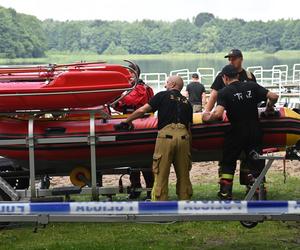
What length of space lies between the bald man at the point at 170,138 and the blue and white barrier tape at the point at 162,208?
1.54 meters

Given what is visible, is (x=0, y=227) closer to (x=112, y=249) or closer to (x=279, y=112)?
(x=112, y=249)

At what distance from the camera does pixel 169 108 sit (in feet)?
19.9

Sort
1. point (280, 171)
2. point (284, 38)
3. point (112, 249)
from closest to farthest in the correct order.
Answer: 1. point (112, 249)
2. point (280, 171)
3. point (284, 38)

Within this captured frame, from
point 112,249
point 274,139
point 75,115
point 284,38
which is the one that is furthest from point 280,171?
point 284,38

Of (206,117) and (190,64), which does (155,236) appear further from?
(190,64)

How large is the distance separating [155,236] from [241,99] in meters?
1.51

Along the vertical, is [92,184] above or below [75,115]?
below

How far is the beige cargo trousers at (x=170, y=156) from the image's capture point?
236 inches

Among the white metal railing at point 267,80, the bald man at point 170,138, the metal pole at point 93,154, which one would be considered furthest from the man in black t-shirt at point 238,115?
the white metal railing at point 267,80

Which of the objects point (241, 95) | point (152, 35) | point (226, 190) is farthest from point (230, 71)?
point (152, 35)

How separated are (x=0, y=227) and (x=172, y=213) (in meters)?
2.59

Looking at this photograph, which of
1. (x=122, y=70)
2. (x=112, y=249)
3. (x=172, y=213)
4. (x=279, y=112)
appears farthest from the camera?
(x=122, y=70)

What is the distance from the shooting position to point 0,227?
21.4 ft

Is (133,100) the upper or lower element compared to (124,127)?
upper
